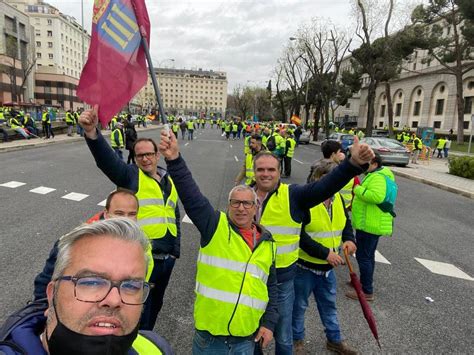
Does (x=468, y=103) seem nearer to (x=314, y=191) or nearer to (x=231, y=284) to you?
(x=314, y=191)

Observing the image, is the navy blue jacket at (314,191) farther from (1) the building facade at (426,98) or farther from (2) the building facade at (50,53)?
(2) the building facade at (50,53)

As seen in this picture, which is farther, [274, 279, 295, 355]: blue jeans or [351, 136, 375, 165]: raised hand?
[274, 279, 295, 355]: blue jeans

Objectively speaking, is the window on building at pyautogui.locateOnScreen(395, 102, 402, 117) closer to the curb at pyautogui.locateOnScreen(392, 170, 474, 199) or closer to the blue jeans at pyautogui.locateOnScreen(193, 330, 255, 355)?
the curb at pyautogui.locateOnScreen(392, 170, 474, 199)

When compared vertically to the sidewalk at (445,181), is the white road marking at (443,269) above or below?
below

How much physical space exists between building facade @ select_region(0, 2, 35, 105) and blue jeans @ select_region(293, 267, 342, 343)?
64083 mm

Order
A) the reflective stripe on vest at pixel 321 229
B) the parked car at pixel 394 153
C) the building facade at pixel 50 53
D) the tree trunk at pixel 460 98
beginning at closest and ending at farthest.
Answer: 1. the reflective stripe on vest at pixel 321 229
2. the parked car at pixel 394 153
3. the tree trunk at pixel 460 98
4. the building facade at pixel 50 53

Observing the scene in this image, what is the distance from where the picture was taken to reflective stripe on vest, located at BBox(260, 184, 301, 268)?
274 centimetres

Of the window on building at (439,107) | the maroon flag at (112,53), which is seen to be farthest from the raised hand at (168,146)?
the window on building at (439,107)

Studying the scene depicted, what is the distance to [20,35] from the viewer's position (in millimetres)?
65250

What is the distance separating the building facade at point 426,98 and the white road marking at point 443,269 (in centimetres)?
4027

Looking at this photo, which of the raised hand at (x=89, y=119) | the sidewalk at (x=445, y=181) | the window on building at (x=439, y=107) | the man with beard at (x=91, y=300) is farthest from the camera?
the window on building at (x=439, y=107)

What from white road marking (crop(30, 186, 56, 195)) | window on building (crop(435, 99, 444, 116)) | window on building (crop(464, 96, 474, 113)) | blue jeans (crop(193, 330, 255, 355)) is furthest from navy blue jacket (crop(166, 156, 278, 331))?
window on building (crop(435, 99, 444, 116))

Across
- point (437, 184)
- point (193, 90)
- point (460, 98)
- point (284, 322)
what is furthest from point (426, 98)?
point (193, 90)

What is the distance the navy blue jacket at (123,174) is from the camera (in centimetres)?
298
